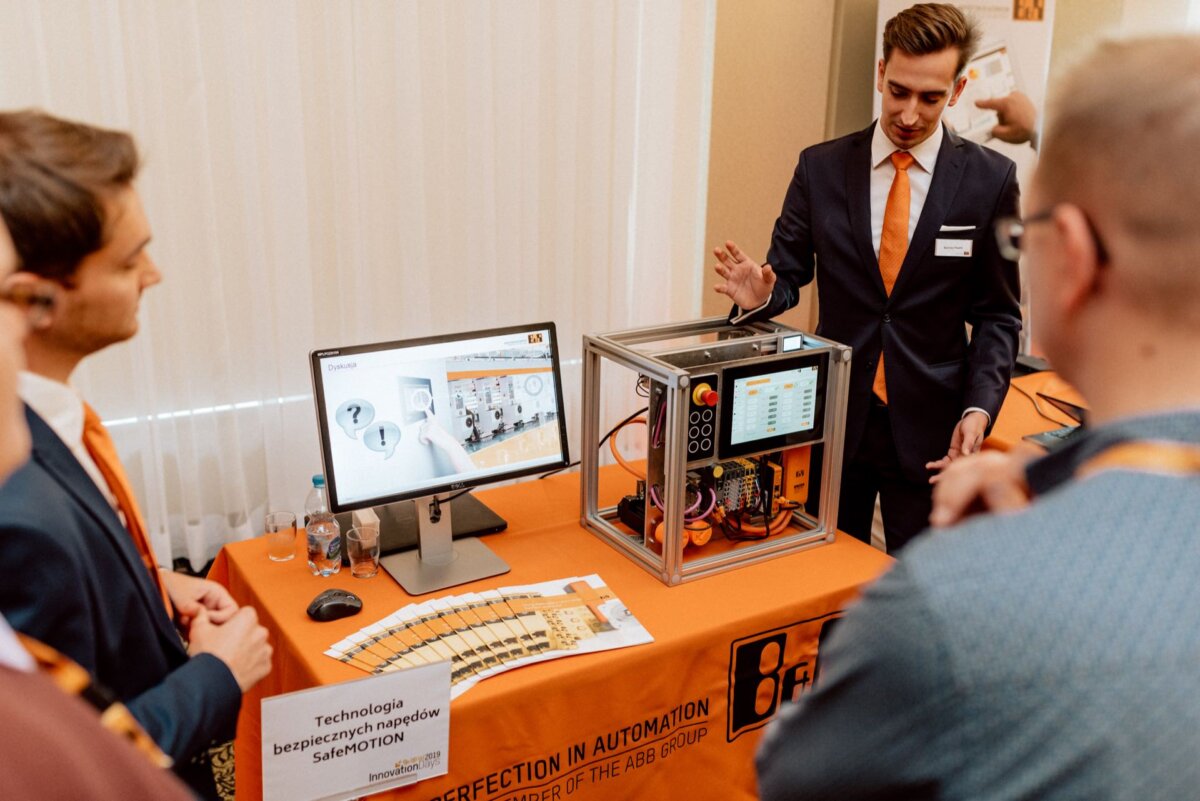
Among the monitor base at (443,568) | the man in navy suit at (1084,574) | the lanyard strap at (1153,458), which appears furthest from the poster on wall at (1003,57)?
the lanyard strap at (1153,458)

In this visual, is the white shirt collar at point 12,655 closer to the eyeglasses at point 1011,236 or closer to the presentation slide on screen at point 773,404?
the eyeglasses at point 1011,236

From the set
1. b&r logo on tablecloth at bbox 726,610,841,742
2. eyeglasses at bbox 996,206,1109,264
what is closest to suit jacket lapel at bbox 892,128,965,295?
b&r logo on tablecloth at bbox 726,610,841,742

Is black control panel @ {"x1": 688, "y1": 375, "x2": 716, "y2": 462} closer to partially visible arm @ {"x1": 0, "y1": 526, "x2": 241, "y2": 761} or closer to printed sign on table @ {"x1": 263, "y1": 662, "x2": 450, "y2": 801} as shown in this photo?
printed sign on table @ {"x1": 263, "y1": 662, "x2": 450, "y2": 801}

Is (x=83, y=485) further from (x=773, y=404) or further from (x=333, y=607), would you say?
(x=773, y=404)

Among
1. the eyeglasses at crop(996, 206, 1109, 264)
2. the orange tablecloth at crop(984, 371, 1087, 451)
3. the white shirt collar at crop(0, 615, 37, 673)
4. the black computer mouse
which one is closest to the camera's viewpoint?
the white shirt collar at crop(0, 615, 37, 673)

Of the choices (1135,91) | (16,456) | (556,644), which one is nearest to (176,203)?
(556,644)

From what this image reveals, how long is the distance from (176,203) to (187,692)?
2016 mm

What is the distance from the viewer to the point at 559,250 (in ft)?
11.4

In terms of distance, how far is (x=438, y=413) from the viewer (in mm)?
1825

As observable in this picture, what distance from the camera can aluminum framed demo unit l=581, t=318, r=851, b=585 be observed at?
184 cm

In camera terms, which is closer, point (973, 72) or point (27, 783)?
A: point (27, 783)

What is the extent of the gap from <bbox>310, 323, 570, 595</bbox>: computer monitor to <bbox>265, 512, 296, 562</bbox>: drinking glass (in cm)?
18

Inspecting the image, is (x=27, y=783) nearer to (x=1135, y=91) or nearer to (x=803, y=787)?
(x=803, y=787)

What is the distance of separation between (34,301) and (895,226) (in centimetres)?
176
